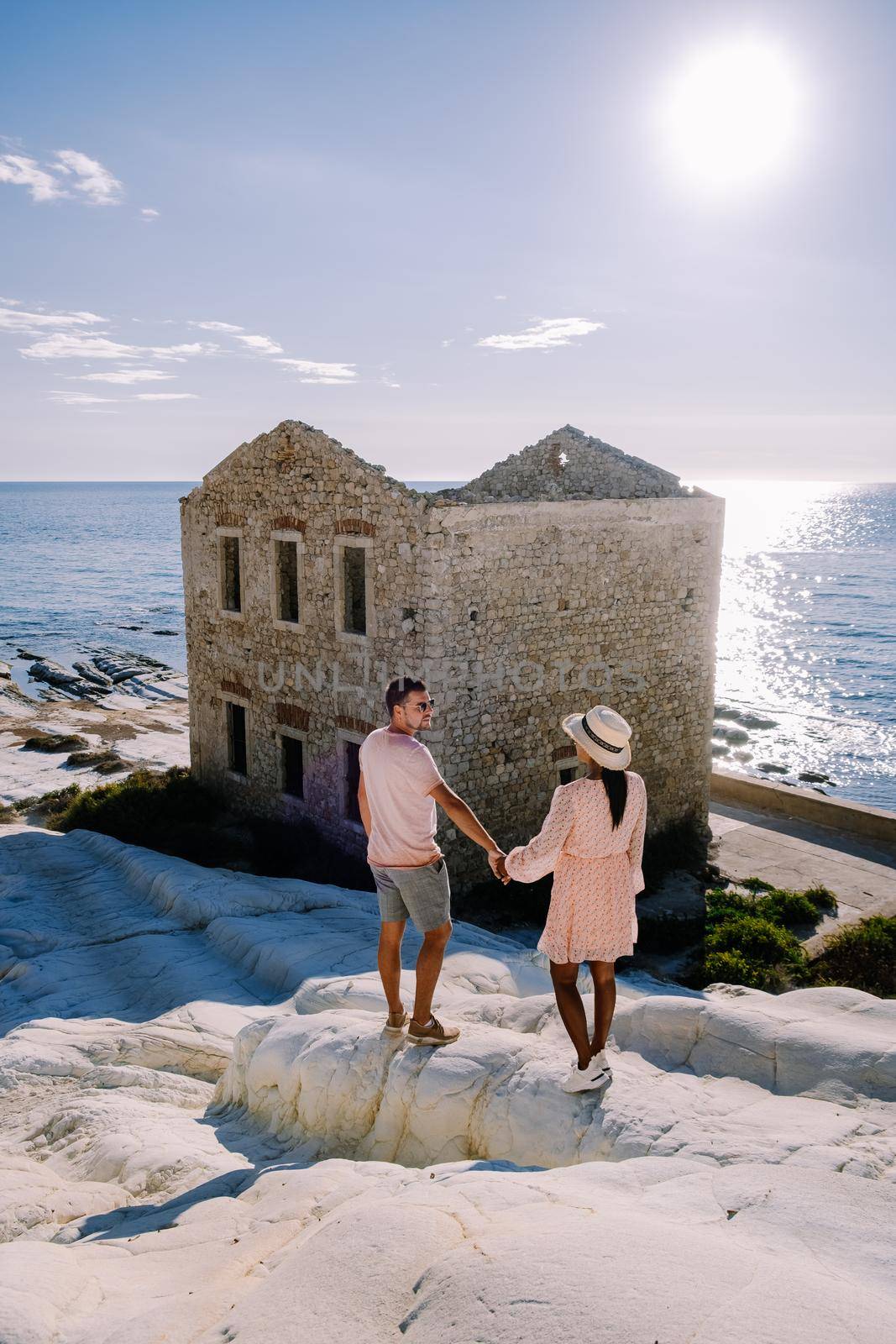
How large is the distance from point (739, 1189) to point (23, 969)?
8596mm

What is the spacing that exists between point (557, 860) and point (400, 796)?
1.04 meters

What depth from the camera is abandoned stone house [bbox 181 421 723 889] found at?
13.9m

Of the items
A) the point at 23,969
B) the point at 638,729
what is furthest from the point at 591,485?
the point at 23,969

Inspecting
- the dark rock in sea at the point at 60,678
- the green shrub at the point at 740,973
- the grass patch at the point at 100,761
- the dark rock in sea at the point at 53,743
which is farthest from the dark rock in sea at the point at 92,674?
the green shrub at the point at 740,973

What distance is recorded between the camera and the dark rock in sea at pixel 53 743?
2602 centimetres

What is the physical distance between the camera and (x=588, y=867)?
542cm

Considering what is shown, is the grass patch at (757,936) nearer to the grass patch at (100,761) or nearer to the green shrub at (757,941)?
the green shrub at (757,941)

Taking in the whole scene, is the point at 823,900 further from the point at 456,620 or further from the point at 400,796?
the point at 400,796

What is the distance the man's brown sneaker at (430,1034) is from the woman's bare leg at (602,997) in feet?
Answer: 3.05

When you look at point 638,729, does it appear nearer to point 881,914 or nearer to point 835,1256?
point 881,914

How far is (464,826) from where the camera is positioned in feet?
19.0

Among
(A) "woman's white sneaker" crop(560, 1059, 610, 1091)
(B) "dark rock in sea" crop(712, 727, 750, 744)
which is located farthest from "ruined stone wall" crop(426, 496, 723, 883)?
(B) "dark rock in sea" crop(712, 727, 750, 744)

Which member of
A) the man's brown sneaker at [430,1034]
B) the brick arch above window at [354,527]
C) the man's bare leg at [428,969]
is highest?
the brick arch above window at [354,527]

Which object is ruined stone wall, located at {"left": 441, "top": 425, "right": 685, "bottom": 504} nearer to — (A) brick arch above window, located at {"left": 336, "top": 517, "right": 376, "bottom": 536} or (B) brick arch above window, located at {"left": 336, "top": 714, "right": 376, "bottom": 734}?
(A) brick arch above window, located at {"left": 336, "top": 517, "right": 376, "bottom": 536}
